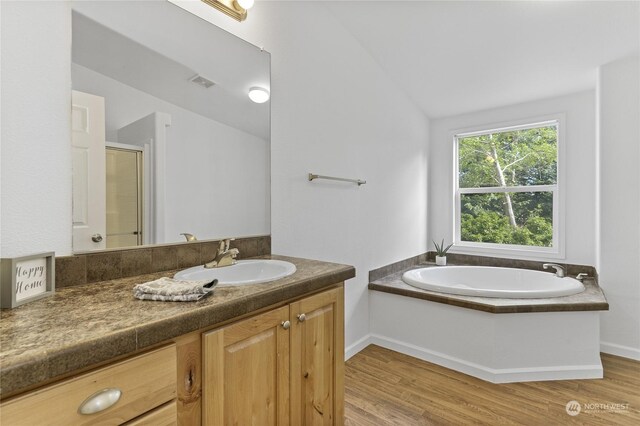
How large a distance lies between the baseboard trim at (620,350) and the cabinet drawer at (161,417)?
3.12m

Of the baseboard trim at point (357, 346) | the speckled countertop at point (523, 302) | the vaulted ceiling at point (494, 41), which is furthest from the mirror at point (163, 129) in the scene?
the speckled countertop at point (523, 302)

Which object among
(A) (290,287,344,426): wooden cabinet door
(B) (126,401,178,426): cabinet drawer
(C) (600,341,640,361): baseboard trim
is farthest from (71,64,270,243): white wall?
(C) (600,341,640,361): baseboard trim

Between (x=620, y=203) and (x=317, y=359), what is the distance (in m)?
2.63

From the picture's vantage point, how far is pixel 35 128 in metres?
0.97

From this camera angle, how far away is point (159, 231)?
129 centimetres

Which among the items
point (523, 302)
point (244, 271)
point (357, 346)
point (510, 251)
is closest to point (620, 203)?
point (510, 251)

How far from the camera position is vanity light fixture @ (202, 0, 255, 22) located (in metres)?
1.45

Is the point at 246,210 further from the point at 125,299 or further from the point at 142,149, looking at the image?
the point at 125,299

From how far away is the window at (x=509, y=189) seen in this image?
3.11m

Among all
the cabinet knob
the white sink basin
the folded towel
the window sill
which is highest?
the folded towel

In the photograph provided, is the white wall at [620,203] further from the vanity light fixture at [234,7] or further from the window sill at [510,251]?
the vanity light fixture at [234,7]

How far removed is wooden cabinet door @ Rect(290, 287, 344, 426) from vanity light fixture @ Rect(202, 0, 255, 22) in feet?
4.43

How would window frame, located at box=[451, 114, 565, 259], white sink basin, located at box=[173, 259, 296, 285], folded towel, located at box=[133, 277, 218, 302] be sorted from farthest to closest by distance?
window frame, located at box=[451, 114, 565, 259], white sink basin, located at box=[173, 259, 296, 285], folded towel, located at box=[133, 277, 218, 302]

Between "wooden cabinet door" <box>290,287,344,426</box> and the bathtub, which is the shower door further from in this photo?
the bathtub
